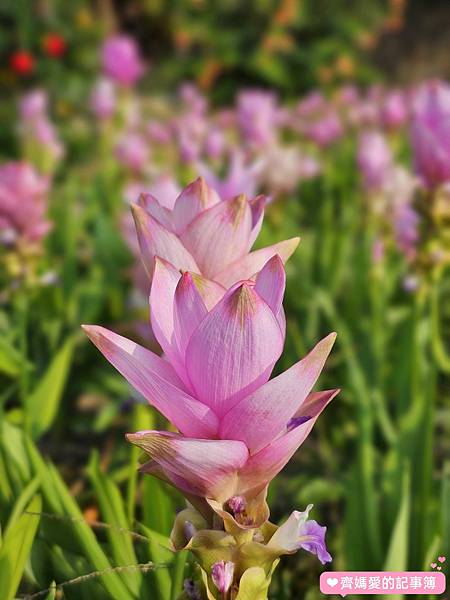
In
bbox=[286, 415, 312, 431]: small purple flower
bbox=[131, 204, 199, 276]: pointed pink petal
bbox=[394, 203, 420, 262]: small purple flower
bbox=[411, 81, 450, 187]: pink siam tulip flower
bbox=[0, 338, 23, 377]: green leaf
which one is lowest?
bbox=[286, 415, 312, 431]: small purple flower

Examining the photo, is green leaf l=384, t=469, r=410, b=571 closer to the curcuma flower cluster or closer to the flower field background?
the flower field background

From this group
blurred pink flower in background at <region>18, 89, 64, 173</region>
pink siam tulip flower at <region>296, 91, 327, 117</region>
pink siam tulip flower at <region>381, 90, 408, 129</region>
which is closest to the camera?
blurred pink flower in background at <region>18, 89, 64, 173</region>

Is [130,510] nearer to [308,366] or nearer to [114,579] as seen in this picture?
[114,579]

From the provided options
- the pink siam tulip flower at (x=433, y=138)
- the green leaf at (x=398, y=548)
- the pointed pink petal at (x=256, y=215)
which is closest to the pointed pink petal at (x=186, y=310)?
the pointed pink petal at (x=256, y=215)

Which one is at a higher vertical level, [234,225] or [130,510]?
[234,225]

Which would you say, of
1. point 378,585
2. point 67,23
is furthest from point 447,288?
point 67,23

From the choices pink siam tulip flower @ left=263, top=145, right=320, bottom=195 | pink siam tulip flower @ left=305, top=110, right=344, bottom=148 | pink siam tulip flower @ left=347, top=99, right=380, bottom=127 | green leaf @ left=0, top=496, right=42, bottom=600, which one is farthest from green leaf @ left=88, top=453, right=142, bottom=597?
pink siam tulip flower @ left=347, top=99, right=380, bottom=127
